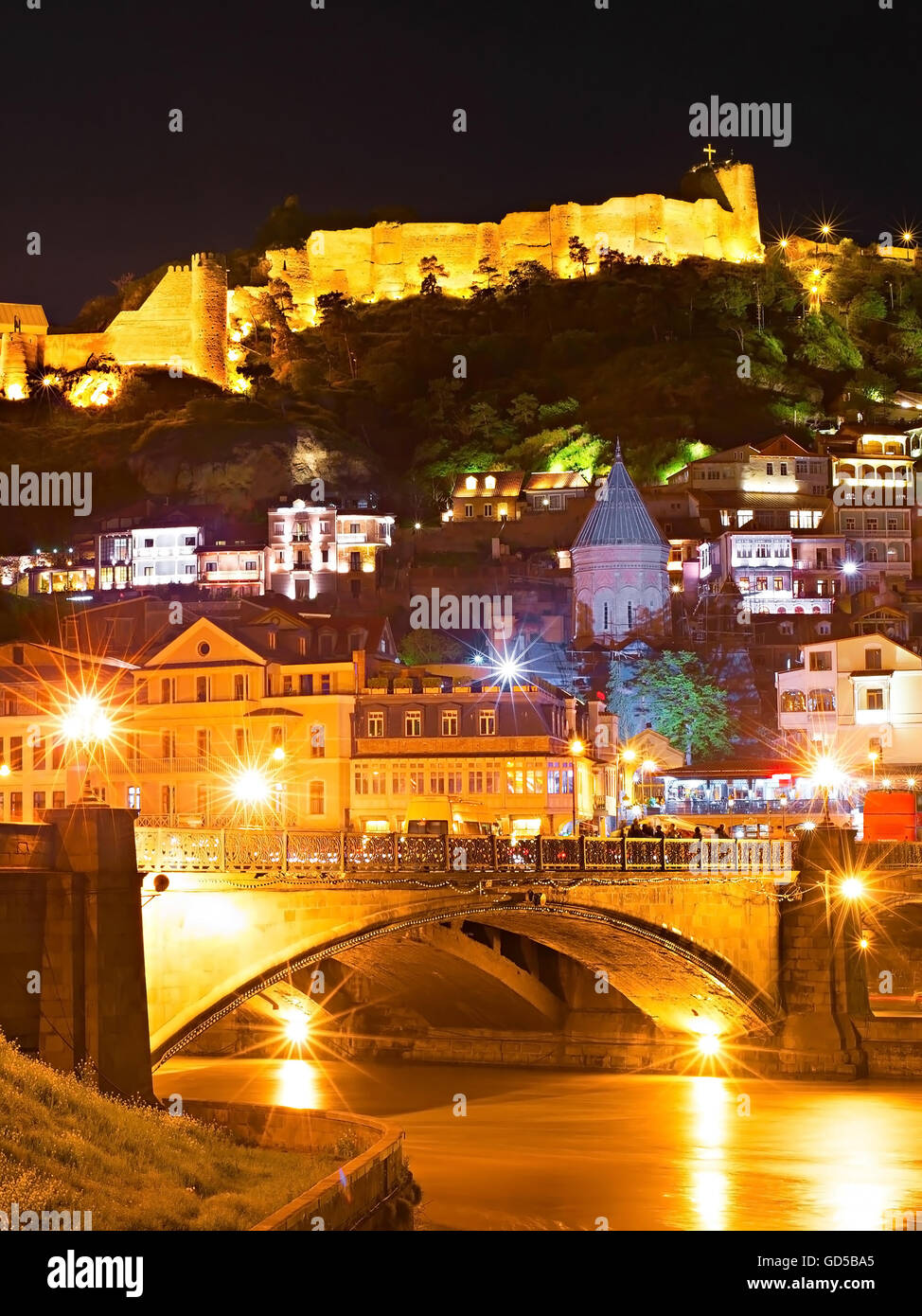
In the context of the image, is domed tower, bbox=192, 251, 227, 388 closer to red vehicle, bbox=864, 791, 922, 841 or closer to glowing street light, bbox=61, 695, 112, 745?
glowing street light, bbox=61, 695, 112, 745

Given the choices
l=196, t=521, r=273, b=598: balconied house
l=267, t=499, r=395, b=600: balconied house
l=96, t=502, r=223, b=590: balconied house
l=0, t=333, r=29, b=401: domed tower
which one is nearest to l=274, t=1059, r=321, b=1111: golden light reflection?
l=267, t=499, r=395, b=600: balconied house

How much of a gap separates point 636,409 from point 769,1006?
328ft

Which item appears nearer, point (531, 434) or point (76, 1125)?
point (76, 1125)

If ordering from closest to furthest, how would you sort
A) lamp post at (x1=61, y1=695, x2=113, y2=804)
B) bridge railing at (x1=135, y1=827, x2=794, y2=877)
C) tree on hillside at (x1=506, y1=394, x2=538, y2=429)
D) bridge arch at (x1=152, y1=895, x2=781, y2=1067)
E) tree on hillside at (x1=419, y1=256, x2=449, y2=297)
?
lamp post at (x1=61, y1=695, x2=113, y2=804), bridge railing at (x1=135, y1=827, x2=794, y2=877), bridge arch at (x1=152, y1=895, x2=781, y2=1067), tree on hillside at (x1=506, y1=394, x2=538, y2=429), tree on hillside at (x1=419, y1=256, x2=449, y2=297)

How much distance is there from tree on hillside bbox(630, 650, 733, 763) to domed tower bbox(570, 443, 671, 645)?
36.6 ft

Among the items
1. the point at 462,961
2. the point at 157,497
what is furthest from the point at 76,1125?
the point at 157,497

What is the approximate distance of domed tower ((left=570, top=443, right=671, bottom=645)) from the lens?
4326 inches

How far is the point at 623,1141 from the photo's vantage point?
40.0 metres

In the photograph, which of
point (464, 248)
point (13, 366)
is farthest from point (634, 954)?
point (13, 366)

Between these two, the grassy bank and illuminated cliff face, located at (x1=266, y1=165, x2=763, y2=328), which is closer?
the grassy bank

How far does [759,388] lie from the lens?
14662 cm

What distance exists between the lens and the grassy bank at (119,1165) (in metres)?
22.6

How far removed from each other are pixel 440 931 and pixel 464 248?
126 m

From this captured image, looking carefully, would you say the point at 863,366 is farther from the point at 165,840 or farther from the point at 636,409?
the point at 165,840
